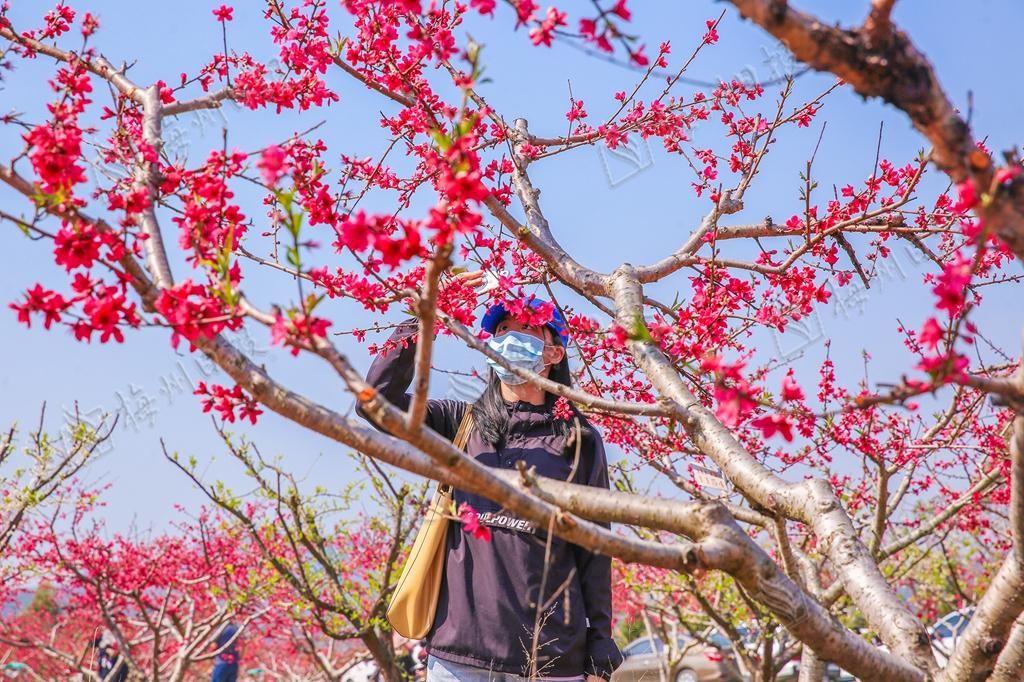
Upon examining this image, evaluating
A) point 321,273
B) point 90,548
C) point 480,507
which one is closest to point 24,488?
point 90,548

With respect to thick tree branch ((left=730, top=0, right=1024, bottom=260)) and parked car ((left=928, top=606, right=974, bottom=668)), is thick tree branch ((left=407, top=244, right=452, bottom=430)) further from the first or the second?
parked car ((left=928, top=606, right=974, bottom=668))

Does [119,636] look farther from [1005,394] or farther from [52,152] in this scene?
[1005,394]

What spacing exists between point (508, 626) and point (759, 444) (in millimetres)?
2658

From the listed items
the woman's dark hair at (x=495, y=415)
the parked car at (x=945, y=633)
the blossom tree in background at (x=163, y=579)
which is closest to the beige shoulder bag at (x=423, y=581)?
the woman's dark hair at (x=495, y=415)

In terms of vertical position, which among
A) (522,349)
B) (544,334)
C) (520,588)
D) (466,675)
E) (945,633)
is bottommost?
(466,675)

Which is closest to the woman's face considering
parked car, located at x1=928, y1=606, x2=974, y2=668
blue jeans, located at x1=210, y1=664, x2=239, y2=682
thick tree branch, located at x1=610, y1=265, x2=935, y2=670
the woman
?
the woman

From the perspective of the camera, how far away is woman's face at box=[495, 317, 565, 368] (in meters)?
3.47

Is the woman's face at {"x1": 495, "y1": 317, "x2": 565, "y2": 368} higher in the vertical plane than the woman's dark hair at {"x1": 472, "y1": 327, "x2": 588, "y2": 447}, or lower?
higher

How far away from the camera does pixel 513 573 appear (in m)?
2.91

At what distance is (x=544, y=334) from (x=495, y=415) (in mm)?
447

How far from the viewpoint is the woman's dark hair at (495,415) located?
3.19m

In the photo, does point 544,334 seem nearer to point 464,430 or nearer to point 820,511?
point 464,430

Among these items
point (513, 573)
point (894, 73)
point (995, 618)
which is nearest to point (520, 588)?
point (513, 573)

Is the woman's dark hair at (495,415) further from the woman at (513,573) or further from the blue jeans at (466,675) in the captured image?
the blue jeans at (466,675)
